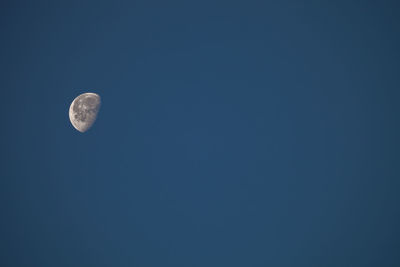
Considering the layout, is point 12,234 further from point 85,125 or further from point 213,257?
point 213,257

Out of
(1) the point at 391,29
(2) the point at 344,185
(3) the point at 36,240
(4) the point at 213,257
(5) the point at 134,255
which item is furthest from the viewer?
(3) the point at 36,240

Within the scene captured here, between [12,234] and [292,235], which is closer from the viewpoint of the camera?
[292,235]

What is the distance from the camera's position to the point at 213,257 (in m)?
3.57

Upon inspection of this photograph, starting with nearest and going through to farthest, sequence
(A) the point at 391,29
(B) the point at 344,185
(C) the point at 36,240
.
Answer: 1. (A) the point at 391,29
2. (B) the point at 344,185
3. (C) the point at 36,240

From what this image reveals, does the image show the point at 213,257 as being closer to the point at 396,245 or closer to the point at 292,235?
the point at 292,235

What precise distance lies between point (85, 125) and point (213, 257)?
2.74 meters

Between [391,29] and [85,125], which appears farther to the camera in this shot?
[85,125]

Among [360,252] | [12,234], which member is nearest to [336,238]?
[360,252]

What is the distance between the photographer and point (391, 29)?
2.88m

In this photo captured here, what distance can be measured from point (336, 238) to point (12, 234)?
198 inches

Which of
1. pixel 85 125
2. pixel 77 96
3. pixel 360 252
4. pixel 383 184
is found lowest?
pixel 360 252

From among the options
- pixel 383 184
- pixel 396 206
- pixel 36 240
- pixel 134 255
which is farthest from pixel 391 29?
pixel 36 240

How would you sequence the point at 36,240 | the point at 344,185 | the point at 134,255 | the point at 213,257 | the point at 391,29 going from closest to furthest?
the point at 391,29 → the point at 344,185 → the point at 213,257 → the point at 134,255 → the point at 36,240

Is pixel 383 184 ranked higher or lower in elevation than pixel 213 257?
higher
